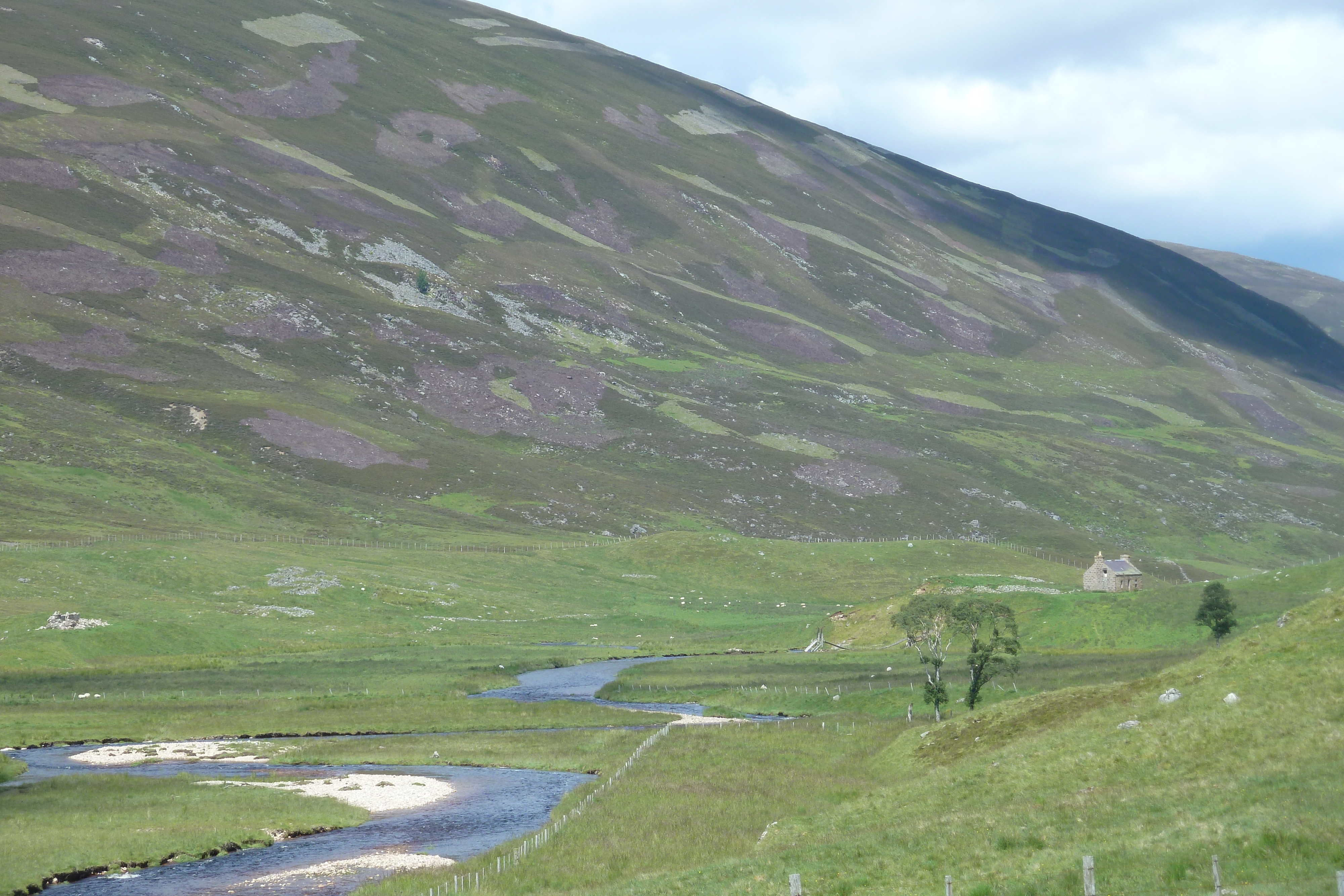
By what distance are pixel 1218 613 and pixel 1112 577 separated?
122ft

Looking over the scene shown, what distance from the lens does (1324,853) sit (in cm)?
2473

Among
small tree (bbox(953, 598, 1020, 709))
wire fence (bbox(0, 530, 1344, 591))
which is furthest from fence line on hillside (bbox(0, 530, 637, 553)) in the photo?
small tree (bbox(953, 598, 1020, 709))

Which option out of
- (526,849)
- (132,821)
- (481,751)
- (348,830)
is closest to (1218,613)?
(481,751)

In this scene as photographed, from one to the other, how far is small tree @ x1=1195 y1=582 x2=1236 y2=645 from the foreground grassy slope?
3357 cm

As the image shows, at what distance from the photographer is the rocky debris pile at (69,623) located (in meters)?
98.6

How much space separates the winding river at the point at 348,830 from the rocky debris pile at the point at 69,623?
103ft

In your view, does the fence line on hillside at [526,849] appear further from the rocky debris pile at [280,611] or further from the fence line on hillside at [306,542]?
the fence line on hillside at [306,542]

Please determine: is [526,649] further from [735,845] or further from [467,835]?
[735,845]

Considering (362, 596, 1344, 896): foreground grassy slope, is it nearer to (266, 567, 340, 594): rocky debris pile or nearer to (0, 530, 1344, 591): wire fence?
(266, 567, 340, 594): rocky debris pile

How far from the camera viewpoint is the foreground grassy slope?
1072 inches

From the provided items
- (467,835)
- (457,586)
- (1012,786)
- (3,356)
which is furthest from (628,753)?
(3,356)

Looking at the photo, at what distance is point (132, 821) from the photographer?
168 feet

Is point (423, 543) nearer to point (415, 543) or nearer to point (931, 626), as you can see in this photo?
point (415, 543)

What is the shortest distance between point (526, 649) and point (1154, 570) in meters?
105
